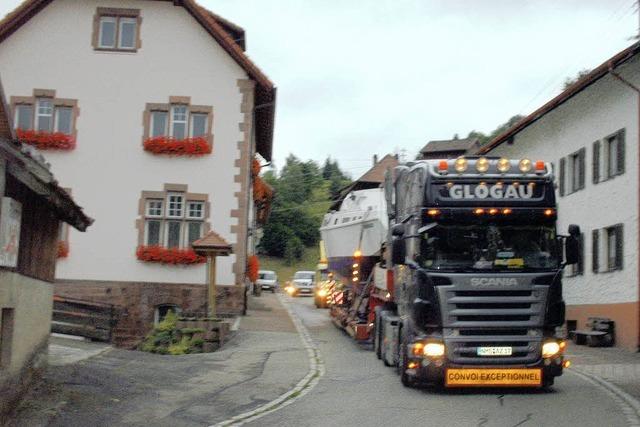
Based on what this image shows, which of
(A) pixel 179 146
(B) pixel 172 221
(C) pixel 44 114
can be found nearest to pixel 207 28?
(A) pixel 179 146

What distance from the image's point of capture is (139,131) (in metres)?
28.2

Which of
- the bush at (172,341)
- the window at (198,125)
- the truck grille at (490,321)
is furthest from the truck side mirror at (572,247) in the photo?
the window at (198,125)

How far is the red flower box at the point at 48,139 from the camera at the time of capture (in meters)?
27.9

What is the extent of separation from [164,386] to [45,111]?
16.7 meters

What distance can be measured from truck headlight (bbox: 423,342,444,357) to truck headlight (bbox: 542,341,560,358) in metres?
1.49

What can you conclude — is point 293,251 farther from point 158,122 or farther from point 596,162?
point 596,162

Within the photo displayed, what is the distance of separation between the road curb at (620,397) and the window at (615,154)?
858 centimetres

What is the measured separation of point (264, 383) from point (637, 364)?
842 cm

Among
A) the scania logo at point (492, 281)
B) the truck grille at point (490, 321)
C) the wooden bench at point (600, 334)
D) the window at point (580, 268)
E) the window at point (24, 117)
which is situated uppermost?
the window at point (24, 117)

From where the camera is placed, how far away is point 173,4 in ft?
92.9

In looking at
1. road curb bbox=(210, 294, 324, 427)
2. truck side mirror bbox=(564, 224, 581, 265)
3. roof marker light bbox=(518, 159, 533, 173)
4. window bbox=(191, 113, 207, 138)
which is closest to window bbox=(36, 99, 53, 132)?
window bbox=(191, 113, 207, 138)

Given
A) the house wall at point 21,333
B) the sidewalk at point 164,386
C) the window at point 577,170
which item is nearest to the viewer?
the house wall at point 21,333

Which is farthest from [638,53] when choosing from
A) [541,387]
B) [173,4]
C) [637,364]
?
[173,4]

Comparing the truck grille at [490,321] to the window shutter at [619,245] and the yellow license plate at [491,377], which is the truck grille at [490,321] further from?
the window shutter at [619,245]
